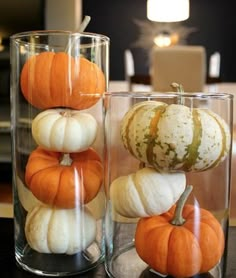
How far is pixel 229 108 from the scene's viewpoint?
0.49 m

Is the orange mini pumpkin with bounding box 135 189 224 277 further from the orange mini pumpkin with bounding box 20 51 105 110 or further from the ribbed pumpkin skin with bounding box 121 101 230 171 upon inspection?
the orange mini pumpkin with bounding box 20 51 105 110

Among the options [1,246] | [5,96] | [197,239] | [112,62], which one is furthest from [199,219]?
[112,62]

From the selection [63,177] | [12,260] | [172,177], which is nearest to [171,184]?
[172,177]

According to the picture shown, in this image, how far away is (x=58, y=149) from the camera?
0.51 meters

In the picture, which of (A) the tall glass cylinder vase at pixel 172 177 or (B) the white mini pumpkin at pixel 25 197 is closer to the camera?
(A) the tall glass cylinder vase at pixel 172 177

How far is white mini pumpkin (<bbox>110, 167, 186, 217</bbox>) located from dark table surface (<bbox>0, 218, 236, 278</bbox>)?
107 mm

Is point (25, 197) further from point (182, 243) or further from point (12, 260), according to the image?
point (182, 243)

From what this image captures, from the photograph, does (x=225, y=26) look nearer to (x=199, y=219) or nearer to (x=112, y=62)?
(x=112, y=62)

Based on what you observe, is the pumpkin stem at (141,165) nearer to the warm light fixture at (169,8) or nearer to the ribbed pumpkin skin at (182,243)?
the ribbed pumpkin skin at (182,243)

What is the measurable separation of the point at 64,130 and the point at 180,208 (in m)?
0.16

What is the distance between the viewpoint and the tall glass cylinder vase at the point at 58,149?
512mm

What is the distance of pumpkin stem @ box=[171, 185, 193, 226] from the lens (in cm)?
47

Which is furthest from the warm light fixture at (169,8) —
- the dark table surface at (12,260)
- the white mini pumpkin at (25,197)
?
the white mini pumpkin at (25,197)

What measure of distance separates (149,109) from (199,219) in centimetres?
13
